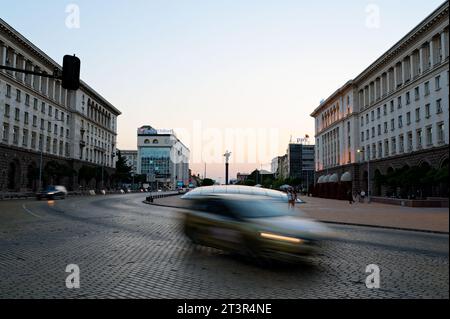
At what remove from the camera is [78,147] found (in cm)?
8738

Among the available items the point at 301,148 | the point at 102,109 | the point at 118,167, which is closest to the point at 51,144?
the point at 102,109

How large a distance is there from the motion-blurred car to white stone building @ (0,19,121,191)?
2216 inches

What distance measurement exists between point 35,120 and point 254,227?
70951 millimetres

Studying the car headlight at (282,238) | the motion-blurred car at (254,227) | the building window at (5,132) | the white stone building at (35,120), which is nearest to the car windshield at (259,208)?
the motion-blurred car at (254,227)

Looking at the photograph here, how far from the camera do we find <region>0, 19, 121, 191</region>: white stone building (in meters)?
57.9

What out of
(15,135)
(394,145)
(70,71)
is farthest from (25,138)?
(394,145)

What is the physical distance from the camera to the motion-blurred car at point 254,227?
6812mm

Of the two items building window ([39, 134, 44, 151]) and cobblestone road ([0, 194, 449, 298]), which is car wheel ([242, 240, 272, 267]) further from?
building window ([39, 134, 44, 151])

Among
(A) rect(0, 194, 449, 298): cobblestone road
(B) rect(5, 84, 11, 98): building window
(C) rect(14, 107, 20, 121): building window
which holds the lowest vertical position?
(A) rect(0, 194, 449, 298): cobblestone road

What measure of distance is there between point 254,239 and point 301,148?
16831cm

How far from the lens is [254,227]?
7453 mm

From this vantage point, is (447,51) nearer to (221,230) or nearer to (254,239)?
(254,239)

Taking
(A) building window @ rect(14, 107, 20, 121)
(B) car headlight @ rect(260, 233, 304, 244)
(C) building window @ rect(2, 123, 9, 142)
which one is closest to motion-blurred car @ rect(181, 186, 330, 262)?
(B) car headlight @ rect(260, 233, 304, 244)

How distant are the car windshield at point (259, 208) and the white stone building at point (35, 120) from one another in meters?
57.6
